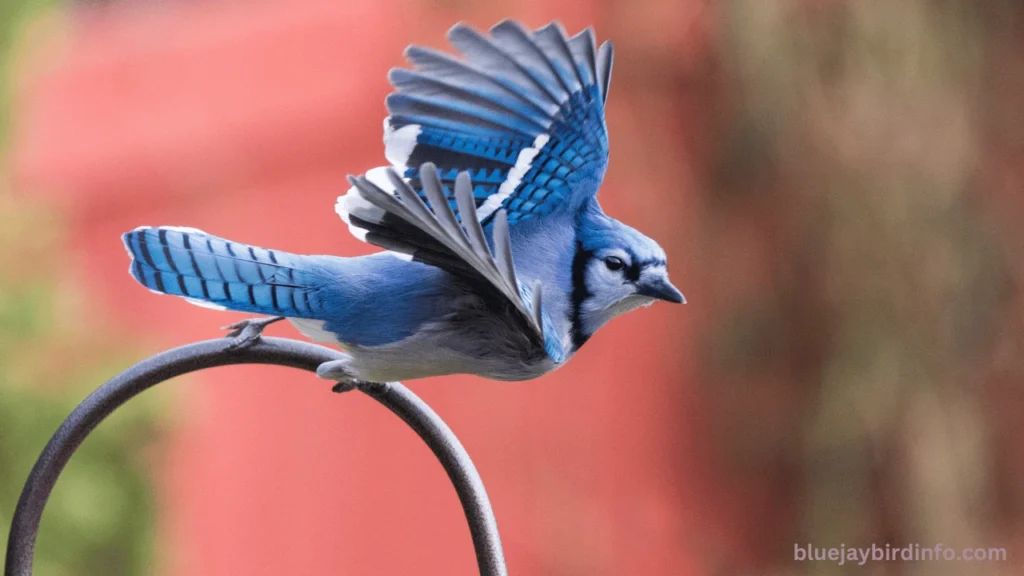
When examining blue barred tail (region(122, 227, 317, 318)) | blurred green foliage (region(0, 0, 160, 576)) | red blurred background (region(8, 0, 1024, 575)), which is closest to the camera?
blue barred tail (region(122, 227, 317, 318))

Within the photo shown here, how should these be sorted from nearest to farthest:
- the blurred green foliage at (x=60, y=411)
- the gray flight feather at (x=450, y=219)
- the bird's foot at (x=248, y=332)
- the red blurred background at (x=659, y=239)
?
the gray flight feather at (x=450, y=219) → the bird's foot at (x=248, y=332) → the blurred green foliage at (x=60, y=411) → the red blurred background at (x=659, y=239)

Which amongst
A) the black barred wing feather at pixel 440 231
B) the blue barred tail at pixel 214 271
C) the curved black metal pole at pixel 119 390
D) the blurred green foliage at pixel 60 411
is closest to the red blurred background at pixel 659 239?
the blurred green foliage at pixel 60 411

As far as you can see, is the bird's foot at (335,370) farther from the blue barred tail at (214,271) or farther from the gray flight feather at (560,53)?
the gray flight feather at (560,53)

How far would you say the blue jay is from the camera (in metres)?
0.72

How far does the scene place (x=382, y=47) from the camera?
8.37ft

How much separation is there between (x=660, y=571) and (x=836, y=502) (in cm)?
46

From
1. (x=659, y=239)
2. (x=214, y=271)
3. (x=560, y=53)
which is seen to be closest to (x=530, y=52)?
(x=560, y=53)

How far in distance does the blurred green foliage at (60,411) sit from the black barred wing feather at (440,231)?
51.0 inches

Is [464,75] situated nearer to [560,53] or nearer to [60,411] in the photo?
[560,53]

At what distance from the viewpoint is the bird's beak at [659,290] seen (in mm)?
759

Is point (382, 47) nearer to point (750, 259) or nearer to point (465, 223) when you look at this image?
point (750, 259)

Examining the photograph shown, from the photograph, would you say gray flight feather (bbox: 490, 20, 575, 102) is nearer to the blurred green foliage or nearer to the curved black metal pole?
the curved black metal pole

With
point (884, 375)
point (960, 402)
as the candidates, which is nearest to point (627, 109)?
point (884, 375)

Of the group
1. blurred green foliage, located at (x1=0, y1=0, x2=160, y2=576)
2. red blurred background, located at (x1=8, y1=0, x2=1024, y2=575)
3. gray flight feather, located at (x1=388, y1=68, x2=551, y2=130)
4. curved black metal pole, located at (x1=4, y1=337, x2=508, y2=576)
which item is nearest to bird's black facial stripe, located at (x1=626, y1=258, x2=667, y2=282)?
gray flight feather, located at (x1=388, y1=68, x2=551, y2=130)
